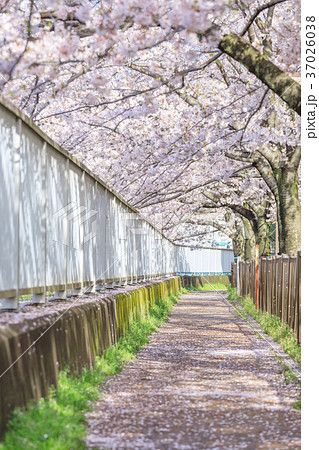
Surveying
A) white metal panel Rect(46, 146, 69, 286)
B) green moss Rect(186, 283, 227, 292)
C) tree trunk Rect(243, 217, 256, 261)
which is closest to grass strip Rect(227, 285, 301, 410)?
white metal panel Rect(46, 146, 69, 286)

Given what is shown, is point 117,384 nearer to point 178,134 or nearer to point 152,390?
point 152,390

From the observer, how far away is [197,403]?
26.2 feet

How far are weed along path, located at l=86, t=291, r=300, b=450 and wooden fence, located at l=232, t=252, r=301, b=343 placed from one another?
0.93 meters

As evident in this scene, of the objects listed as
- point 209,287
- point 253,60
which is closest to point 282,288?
point 253,60

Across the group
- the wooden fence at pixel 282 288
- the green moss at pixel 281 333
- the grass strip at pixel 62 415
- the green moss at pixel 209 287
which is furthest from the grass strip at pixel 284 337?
the green moss at pixel 209 287

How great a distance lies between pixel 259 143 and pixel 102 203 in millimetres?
5669

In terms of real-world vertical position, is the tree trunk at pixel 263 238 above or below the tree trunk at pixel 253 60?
below

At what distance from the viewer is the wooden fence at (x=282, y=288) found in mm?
13352

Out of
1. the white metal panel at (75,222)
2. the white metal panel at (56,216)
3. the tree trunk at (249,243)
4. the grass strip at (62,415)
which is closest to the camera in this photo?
the grass strip at (62,415)

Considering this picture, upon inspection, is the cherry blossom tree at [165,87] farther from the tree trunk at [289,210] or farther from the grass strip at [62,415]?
the grass strip at [62,415]

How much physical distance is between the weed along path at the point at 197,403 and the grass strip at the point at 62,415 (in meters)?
0.14

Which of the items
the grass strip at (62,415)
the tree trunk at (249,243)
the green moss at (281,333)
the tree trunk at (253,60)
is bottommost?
the green moss at (281,333)

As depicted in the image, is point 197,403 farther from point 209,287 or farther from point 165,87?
point 209,287
